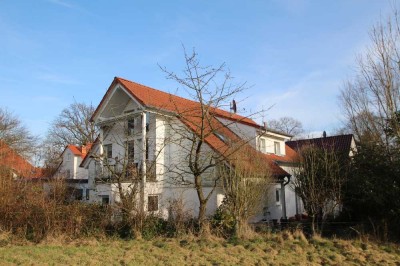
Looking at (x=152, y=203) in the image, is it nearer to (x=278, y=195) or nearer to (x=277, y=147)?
(x=278, y=195)

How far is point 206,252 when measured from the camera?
10.6 m

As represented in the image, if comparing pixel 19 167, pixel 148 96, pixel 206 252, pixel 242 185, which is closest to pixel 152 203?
pixel 242 185

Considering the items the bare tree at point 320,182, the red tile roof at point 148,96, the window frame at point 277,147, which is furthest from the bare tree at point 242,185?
the window frame at point 277,147

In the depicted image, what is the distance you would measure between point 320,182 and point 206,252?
6.68 m

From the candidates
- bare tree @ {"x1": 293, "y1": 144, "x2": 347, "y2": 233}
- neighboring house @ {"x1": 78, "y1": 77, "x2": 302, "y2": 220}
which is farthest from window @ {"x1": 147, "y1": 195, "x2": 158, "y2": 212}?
bare tree @ {"x1": 293, "y1": 144, "x2": 347, "y2": 233}

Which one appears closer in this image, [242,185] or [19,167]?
[242,185]

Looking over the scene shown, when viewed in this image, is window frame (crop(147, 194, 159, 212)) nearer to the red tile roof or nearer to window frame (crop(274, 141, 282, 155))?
the red tile roof

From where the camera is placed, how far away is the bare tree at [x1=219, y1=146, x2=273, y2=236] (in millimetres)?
13914

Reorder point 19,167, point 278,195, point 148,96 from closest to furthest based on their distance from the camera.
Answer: point 19,167
point 278,195
point 148,96

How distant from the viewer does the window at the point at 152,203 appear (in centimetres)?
1546

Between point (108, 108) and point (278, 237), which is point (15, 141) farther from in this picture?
point (278, 237)

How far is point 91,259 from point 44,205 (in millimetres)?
5402

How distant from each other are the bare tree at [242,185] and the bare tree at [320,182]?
173 cm

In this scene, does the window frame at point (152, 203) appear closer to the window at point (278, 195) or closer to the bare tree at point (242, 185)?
the bare tree at point (242, 185)
